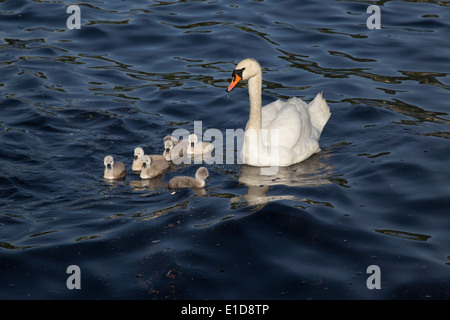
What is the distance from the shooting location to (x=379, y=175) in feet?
39.8

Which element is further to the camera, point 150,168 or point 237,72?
point 237,72

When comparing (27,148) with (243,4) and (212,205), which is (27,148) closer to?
(212,205)

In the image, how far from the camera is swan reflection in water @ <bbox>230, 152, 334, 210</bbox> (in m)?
11.2

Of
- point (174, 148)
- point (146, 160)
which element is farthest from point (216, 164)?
point (146, 160)

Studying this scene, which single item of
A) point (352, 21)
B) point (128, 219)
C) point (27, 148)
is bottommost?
point (128, 219)

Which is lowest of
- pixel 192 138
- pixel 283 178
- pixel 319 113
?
pixel 283 178

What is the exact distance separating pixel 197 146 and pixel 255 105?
1345 millimetres

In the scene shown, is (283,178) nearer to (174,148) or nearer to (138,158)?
(174,148)

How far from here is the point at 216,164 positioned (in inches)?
506

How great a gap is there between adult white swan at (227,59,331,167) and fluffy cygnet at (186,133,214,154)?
0.72 m

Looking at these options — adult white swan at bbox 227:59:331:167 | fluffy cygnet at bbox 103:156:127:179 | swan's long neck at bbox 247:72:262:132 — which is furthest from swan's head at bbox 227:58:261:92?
fluffy cygnet at bbox 103:156:127:179

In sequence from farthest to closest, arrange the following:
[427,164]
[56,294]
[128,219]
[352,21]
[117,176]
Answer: [352,21]
[427,164]
[117,176]
[128,219]
[56,294]

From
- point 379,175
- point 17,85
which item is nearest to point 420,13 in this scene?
point 379,175

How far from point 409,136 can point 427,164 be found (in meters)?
1.27
